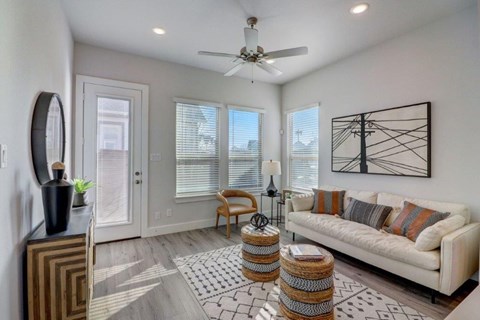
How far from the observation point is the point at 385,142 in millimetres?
3236

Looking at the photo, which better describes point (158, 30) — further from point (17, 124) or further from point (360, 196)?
point (360, 196)

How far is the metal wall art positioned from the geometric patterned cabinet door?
354cm

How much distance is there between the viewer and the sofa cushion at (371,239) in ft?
7.01

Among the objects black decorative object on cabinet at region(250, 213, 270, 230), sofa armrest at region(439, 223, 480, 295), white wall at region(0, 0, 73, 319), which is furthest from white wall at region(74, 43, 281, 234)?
sofa armrest at region(439, 223, 480, 295)

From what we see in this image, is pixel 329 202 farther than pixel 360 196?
Yes

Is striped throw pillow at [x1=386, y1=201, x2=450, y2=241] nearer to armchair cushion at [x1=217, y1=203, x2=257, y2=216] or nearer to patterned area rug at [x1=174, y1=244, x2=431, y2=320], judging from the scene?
patterned area rug at [x1=174, y1=244, x2=431, y2=320]

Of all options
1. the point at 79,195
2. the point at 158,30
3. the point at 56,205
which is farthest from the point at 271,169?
the point at 56,205

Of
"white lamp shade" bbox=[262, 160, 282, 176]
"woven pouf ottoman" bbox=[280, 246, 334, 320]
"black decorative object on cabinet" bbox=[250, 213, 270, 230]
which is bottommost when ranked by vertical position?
"woven pouf ottoman" bbox=[280, 246, 334, 320]

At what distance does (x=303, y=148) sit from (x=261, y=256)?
2.81m

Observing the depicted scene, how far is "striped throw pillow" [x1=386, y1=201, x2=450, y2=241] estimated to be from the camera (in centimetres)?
243

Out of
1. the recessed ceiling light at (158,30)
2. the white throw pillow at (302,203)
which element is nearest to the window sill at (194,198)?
the white throw pillow at (302,203)

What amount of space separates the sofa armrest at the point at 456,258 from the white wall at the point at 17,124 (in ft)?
10.2

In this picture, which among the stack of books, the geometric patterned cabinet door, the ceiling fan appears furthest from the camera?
the ceiling fan

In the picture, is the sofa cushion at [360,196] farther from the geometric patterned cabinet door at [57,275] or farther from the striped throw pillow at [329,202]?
the geometric patterned cabinet door at [57,275]
